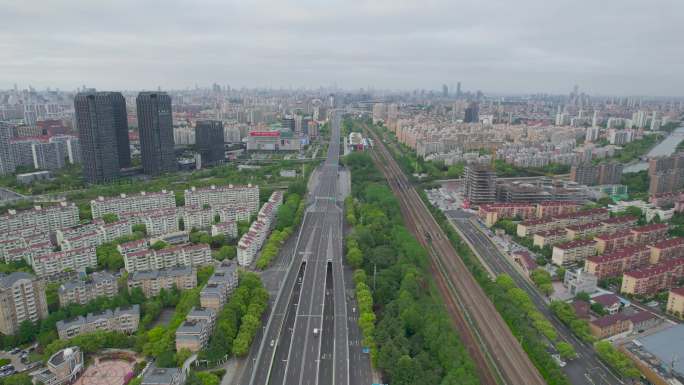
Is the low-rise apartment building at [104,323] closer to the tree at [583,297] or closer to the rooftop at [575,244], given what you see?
the tree at [583,297]

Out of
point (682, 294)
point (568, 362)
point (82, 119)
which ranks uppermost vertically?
point (82, 119)

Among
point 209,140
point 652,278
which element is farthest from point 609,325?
point 209,140

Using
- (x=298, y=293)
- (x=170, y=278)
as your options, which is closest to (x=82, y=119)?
(x=170, y=278)

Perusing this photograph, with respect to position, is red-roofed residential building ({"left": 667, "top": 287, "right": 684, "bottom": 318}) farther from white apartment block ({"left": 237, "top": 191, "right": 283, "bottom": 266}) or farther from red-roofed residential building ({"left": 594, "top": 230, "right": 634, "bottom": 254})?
white apartment block ({"left": 237, "top": 191, "right": 283, "bottom": 266})

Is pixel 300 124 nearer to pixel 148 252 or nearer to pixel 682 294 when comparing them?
pixel 148 252

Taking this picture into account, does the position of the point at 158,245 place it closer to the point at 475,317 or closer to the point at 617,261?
the point at 475,317

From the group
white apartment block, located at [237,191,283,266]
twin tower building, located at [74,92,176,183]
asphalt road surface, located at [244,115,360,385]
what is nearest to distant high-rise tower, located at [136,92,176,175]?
twin tower building, located at [74,92,176,183]
